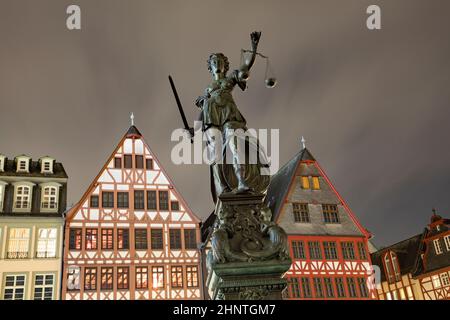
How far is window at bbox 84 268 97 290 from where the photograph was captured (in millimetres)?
20889

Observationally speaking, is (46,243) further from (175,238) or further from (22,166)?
(175,238)

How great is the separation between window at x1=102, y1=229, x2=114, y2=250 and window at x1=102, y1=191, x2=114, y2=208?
4.10ft

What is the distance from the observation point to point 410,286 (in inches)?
1017

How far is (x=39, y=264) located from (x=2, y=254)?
5.32 feet

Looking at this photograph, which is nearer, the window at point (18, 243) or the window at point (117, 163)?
the window at point (18, 243)

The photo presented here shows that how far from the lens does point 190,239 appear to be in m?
22.9

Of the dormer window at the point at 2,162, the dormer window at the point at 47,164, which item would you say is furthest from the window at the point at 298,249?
the dormer window at the point at 2,162

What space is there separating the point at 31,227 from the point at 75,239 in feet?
6.93

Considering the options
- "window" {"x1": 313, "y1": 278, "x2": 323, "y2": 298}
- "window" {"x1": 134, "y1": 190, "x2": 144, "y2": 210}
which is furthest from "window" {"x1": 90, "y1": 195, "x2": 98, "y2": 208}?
"window" {"x1": 313, "y1": 278, "x2": 323, "y2": 298}

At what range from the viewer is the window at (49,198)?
22641mm

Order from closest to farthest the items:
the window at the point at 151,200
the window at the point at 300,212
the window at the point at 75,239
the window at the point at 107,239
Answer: the window at the point at 75,239, the window at the point at 107,239, the window at the point at 151,200, the window at the point at 300,212

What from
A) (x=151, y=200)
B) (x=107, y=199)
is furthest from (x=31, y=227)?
(x=151, y=200)

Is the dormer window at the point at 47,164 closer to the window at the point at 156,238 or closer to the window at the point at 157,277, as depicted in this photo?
the window at the point at 156,238
